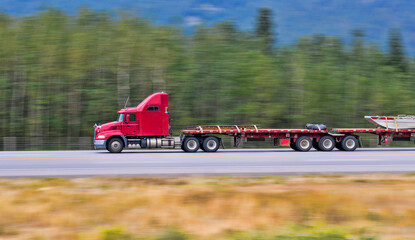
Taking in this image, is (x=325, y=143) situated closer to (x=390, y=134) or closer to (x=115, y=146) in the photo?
(x=390, y=134)

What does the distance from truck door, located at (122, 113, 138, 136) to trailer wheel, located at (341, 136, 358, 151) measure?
11.9 metres

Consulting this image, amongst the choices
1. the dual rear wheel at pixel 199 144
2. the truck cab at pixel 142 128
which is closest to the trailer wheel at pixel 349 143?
the dual rear wheel at pixel 199 144

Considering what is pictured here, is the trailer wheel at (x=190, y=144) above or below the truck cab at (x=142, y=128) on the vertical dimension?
below

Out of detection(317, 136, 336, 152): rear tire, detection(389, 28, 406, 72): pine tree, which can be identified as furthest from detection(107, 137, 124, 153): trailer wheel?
detection(389, 28, 406, 72): pine tree

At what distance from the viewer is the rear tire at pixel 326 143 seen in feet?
85.5

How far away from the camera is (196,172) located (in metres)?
14.3

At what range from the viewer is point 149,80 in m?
39.8

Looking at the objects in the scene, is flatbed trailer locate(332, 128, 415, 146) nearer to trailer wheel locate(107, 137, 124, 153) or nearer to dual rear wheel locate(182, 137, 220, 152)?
dual rear wheel locate(182, 137, 220, 152)

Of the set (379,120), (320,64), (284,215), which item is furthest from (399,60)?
(284,215)

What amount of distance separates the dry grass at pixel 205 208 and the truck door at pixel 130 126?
1245 centimetres

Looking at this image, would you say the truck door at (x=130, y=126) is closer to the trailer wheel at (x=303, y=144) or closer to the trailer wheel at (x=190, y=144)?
the trailer wheel at (x=190, y=144)

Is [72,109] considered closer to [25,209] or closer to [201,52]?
[201,52]

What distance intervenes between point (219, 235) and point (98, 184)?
5594mm

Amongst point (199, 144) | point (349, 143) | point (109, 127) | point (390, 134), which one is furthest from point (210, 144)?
point (390, 134)
